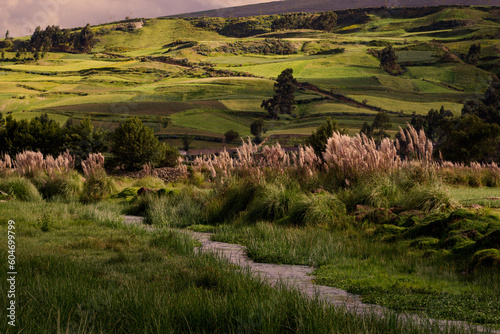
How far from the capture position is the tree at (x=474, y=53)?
336 feet

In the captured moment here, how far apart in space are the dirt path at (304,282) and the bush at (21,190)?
8738mm

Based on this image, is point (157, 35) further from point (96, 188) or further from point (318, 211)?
point (318, 211)

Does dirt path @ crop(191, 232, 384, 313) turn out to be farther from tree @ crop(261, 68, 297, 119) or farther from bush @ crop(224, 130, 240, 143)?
tree @ crop(261, 68, 297, 119)

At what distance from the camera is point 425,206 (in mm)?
9195

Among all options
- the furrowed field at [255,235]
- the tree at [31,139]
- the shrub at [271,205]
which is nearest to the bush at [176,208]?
the furrowed field at [255,235]

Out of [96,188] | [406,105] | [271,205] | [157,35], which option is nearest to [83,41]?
[157,35]

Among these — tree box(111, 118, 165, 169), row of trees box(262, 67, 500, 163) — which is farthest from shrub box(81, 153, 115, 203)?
row of trees box(262, 67, 500, 163)

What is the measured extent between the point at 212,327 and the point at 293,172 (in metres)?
9.24

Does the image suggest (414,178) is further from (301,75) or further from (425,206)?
(301,75)

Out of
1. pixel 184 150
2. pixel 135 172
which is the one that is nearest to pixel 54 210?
pixel 135 172

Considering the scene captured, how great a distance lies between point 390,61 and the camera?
103 meters

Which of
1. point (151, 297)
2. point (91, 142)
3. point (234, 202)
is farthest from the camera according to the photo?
point (91, 142)

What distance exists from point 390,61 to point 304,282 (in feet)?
346

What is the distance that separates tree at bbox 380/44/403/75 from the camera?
102188mm
